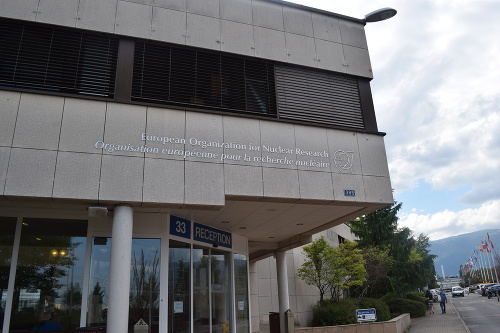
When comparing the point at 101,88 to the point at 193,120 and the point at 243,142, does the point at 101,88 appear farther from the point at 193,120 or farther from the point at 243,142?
the point at 243,142

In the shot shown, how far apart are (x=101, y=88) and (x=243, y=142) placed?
157 inches

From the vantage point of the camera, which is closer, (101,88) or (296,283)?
(101,88)

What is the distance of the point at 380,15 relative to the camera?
13812mm

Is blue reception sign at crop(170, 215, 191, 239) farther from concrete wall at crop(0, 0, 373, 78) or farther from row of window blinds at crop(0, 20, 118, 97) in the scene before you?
concrete wall at crop(0, 0, 373, 78)

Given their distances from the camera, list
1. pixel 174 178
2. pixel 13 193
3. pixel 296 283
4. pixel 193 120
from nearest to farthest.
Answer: pixel 13 193, pixel 174 178, pixel 193 120, pixel 296 283

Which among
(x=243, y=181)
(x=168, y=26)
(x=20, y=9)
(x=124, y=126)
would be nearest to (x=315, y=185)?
(x=243, y=181)

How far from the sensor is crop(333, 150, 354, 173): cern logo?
11.8 metres

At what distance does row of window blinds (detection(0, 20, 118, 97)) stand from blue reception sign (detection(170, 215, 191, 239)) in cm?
390

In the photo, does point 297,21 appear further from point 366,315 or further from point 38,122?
point 366,315

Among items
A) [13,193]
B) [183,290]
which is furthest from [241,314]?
[13,193]

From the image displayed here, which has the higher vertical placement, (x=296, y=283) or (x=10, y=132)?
(x=10, y=132)

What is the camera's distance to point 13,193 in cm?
858

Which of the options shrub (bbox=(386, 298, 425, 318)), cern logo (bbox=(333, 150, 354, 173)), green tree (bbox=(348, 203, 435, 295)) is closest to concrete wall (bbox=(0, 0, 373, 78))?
cern logo (bbox=(333, 150, 354, 173))

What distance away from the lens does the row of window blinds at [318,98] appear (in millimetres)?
12211
